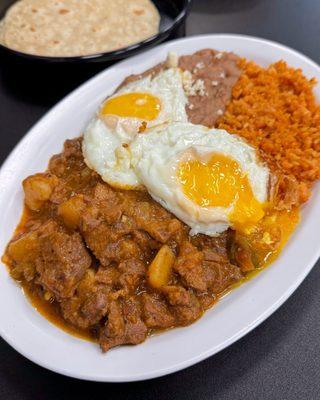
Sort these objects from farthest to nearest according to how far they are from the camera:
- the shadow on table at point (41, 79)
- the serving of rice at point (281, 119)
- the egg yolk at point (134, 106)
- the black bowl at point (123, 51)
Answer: the shadow on table at point (41, 79)
the black bowl at point (123, 51)
the egg yolk at point (134, 106)
the serving of rice at point (281, 119)

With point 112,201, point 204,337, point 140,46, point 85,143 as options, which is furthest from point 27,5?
point 204,337

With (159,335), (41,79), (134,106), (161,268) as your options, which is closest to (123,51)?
(134,106)

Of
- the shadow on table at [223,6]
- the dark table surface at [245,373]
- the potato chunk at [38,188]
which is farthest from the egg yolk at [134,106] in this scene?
the shadow on table at [223,6]

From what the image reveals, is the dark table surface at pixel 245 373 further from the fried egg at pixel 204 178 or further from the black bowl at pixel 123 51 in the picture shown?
the black bowl at pixel 123 51

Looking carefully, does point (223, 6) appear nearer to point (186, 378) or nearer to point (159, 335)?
point (159, 335)

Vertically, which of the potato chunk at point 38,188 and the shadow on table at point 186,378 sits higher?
the potato chunk at point 38,188
